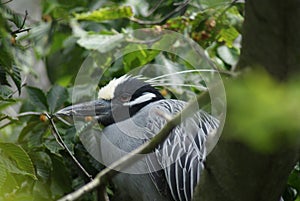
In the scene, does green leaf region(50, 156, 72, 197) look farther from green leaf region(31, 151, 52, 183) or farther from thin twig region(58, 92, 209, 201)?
thin twig region(58, 92, 209, 201)

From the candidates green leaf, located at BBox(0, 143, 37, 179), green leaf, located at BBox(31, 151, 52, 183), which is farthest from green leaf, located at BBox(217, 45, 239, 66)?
green leaf, located at BBox(0, 143, 37, 179)

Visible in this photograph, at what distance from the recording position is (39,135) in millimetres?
3209

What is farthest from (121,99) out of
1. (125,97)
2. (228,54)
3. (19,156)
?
(19,156)

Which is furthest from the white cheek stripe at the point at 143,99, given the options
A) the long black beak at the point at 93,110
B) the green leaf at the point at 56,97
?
the green leaf at the point at 56,97

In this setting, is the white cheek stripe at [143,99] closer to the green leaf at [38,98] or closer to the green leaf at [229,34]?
the green leaf at [38,98]

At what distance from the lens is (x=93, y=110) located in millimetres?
3455

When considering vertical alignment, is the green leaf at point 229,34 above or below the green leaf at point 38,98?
below

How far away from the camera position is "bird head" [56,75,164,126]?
137 inches

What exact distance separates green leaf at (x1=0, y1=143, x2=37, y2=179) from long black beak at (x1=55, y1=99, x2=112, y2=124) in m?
0.65

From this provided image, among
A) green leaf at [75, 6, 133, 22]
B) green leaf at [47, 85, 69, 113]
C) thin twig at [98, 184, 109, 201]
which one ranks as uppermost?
thin twig at [98, 184, 109, 201]

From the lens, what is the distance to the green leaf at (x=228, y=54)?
3692mm

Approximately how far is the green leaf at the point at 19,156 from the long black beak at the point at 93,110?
2.12ft

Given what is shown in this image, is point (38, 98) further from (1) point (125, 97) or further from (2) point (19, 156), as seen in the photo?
(2) point (19, 156)

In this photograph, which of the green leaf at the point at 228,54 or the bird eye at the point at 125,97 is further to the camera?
the green leaf at the point at 228,54
